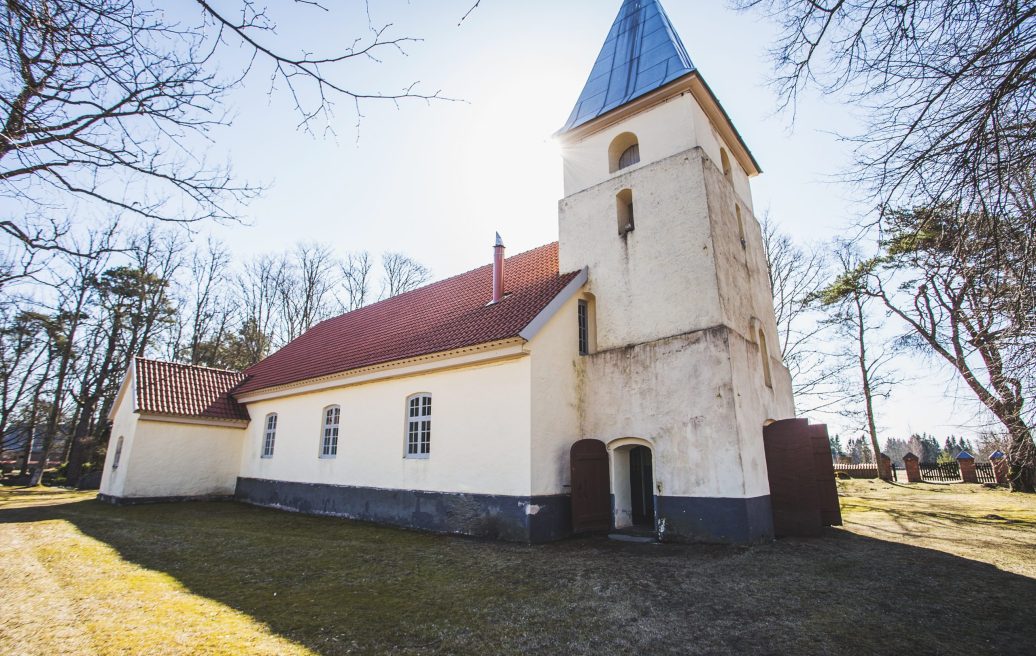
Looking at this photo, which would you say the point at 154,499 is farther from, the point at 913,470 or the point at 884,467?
the point at 913,470

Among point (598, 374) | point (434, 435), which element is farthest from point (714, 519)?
point (434, 435)

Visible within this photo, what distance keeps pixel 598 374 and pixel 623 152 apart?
6.52 meters

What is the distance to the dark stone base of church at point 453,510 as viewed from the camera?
924 cm

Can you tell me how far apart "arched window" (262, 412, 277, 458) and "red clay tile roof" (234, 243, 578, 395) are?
1.21 m

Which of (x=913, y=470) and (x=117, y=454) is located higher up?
(x=117, y=454)

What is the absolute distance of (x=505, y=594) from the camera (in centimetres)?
598

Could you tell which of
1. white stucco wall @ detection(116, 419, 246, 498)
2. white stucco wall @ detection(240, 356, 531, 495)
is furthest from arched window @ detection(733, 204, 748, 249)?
white stucco wall @ detection(116, 419, 246, 498)

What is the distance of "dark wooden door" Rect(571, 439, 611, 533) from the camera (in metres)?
9.75

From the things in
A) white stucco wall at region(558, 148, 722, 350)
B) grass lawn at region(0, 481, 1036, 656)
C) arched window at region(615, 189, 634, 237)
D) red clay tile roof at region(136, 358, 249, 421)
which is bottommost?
grass lawn at region(0, 481, 1036, 656)

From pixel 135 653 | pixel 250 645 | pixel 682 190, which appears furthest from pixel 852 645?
pixel 682 190

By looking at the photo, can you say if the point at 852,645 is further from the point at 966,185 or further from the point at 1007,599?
the point at 966,185

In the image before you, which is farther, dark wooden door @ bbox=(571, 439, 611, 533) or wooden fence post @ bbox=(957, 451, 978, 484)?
wooden fence post @ bbox=(957, 451, 978, 484)

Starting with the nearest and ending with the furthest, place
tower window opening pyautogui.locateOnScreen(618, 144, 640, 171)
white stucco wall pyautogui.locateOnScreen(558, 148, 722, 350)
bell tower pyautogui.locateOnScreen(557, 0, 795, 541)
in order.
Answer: bell tower pyautogui.locateOnScreen(557, 0, 795, 541) < white stucco wall pyautogui.locateOnScreen(558, 148, 722, 350) < tower window opening pyautogui.locateOnScreen(618, 144, 640, 171)

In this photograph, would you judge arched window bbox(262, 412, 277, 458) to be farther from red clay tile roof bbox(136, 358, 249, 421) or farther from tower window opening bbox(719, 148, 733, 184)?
tower window opening bbox(719, 148, 733, 184)
